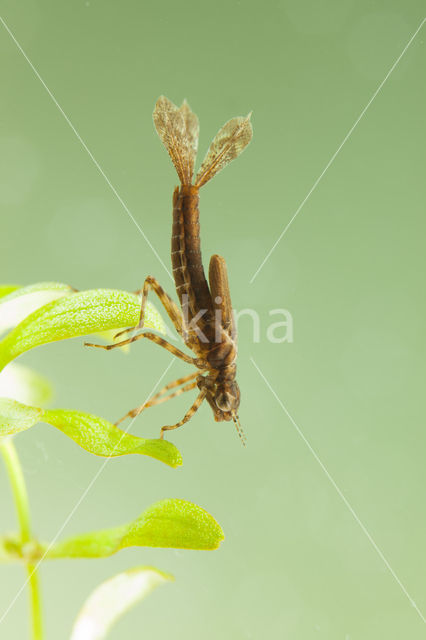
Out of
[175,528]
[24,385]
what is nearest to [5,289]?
[24,385]

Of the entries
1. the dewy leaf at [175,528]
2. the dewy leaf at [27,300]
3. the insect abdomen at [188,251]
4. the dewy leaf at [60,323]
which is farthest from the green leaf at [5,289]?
the insect abdomen at [188,251]

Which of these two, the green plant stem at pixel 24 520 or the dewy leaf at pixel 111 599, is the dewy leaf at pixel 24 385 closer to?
the green plant stem at pixel 24 520

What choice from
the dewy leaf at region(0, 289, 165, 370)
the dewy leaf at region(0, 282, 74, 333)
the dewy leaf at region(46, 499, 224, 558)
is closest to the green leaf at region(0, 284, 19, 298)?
the dewy leaf at region(0, 282, 74, 333)

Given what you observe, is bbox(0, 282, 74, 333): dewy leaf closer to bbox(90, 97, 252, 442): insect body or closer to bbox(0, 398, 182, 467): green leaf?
bbox(0, 398, 182, 467): green leaf

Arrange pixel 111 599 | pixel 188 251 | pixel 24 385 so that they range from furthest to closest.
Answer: pixel 188 251 → pixel 24 385 → pixel 111 599

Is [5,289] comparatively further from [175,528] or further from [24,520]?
[175,528]

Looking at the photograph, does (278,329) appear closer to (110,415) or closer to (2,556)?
(110,415)
